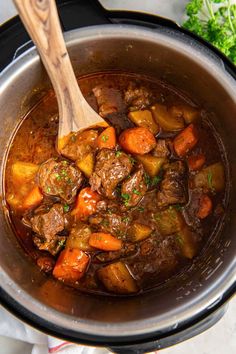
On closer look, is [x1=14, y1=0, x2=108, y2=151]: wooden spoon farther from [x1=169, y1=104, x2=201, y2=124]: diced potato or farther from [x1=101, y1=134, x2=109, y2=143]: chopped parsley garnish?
[x1=169, y1=104, x2=201, y2=124]: diced potato

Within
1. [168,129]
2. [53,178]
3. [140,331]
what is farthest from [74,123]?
[140,331]

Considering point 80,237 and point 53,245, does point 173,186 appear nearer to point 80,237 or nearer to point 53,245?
point 80,237

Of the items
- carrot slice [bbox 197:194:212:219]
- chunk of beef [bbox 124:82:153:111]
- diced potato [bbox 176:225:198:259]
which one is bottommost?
diced potato [bbox 176:225:198:259]

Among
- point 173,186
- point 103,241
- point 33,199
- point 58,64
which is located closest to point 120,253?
point 103,241

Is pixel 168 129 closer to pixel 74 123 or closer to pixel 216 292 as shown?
pixel 74 123

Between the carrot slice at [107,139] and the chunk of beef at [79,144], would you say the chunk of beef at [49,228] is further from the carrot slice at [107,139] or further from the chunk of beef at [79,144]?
the carrot slice at [107,139]

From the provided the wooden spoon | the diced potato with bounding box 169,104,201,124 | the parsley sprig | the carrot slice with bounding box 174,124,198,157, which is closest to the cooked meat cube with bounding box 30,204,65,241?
the wooden spoon

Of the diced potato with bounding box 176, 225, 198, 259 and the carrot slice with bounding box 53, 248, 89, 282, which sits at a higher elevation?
the carrot slice with bounding box 53, 248, 89, 282
